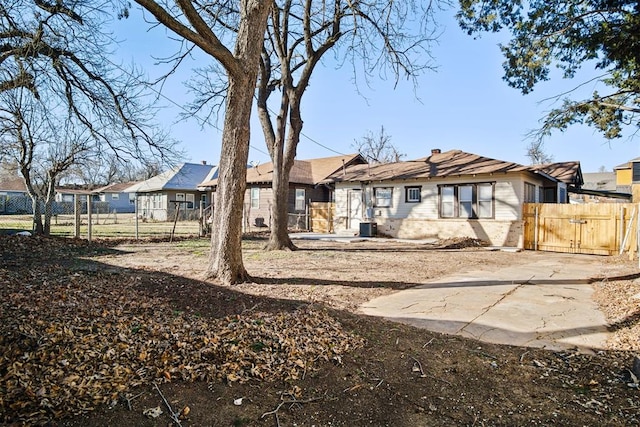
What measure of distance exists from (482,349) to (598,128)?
40.9 ft

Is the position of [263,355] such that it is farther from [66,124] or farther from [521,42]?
[521,42]

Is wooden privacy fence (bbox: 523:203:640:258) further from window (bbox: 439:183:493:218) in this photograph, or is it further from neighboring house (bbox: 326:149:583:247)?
window (bbox: 439:183:493:218)

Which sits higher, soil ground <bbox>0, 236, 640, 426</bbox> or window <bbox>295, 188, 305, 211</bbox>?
window <bbox>295, 188, 305, 211</bbox>

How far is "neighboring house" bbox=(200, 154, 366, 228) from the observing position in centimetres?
2331

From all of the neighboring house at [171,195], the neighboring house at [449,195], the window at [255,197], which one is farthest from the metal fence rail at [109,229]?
the neighboring house at [449,195]

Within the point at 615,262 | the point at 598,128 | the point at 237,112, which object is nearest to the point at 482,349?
the point at 237,112

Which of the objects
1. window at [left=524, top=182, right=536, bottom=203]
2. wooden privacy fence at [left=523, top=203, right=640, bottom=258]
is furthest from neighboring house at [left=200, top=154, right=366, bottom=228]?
wooden privacy fence at [left=523, top=203, right=640, bottom=258]

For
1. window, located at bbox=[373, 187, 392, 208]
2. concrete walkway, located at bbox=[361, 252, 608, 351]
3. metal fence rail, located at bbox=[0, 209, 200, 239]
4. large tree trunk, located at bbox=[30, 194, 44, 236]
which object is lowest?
concrete walkway, located at bbox=[361, 252, 608, 351]

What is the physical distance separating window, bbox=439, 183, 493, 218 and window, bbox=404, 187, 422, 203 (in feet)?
3.54

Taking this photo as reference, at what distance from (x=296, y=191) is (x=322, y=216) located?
3.00 m

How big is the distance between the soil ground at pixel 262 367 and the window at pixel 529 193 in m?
10.2

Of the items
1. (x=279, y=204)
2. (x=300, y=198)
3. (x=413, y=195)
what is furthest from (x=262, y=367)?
(x=300, y=198)

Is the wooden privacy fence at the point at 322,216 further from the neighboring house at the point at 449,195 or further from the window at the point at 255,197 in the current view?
A: the window at the point at 255,197

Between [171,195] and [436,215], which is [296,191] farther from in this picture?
[171,195]
